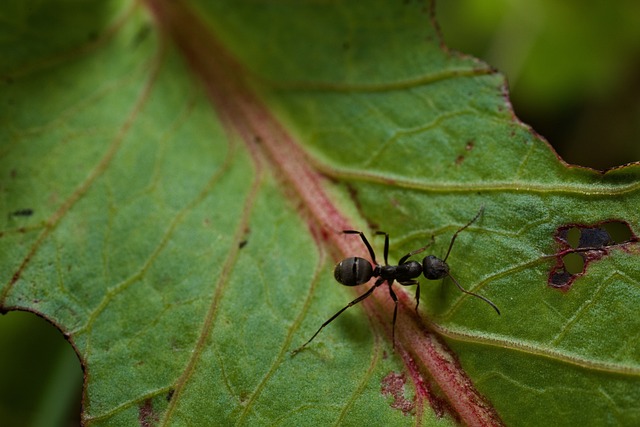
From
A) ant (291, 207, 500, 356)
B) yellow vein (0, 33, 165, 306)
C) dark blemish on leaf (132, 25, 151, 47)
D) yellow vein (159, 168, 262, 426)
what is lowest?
ant (291, 207, 500, 356)

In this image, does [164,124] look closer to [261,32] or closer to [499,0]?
[261,32]

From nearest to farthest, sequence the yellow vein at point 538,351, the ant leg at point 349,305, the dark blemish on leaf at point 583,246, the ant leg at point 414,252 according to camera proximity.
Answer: the yellow vein at point 538,351 → the dark blemish on leaf at point 583,246 → the ant leg at point 349,305 → the ant leg at point 414,252

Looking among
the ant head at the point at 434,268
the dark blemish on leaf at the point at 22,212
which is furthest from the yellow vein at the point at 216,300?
the dark blemish on leaf at the point at 22,212

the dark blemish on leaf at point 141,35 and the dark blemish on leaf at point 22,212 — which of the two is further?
the dark blemish on leaf at point 141,35

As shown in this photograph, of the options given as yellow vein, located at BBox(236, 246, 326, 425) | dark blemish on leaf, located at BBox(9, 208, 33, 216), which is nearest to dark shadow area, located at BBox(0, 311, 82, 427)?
dark blemish on leaf, located at BBox(9, 208, 33, 216)

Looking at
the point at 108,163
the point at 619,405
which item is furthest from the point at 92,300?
the point at 619,405

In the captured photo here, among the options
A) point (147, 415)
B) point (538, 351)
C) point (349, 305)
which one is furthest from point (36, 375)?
point (538, 351)

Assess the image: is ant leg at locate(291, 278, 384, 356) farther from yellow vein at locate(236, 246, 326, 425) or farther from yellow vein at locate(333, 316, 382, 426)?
yellow vein at locate(333, 316, 382, 426)

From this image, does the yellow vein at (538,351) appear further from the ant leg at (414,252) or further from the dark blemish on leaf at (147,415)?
the dark blemish on leaf at (147,415)

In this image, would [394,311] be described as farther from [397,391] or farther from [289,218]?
[289,218]
